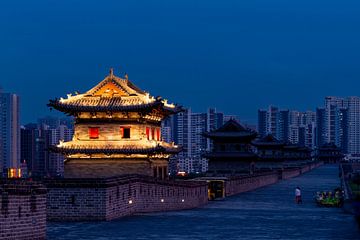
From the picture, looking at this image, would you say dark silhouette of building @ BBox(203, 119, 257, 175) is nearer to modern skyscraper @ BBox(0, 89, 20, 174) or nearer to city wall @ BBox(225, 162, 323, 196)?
city wall @ BBox(225, 162, 323, 196)

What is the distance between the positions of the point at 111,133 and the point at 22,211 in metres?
24.3

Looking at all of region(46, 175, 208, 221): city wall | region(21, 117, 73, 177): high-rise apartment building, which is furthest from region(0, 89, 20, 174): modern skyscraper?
region(46, 175, 208, 221): city wall

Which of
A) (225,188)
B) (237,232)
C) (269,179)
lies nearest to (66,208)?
(237,232)

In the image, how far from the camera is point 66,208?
24359 mm

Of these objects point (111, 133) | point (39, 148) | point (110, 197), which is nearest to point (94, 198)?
point (110, 197)

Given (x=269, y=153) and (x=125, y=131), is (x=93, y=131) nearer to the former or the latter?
(x=125, y=131)

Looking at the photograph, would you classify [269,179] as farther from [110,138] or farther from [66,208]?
[66,208]

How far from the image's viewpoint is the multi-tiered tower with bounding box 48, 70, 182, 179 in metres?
41.5

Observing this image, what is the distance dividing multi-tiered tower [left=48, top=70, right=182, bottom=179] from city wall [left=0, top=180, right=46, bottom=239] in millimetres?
22451

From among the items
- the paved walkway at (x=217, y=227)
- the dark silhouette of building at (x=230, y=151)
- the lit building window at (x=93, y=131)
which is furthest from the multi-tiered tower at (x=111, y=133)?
the dark silhouette of building at (x=230, y=151)

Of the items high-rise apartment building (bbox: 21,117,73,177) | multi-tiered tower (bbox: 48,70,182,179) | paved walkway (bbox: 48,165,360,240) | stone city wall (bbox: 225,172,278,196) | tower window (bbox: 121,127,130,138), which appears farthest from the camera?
high-rise apartment building (bbox: 21,117,73,177)

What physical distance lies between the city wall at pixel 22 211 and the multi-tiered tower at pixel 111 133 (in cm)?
2245

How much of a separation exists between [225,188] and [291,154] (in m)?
103

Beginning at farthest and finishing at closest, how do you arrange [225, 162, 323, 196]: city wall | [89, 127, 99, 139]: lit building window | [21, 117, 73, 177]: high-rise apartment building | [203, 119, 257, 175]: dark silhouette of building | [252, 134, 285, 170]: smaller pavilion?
[21, 117, 73, 177]: high-rise apartment building < [252, 134, 285, 170]: smaller pavilion < [203, 119, 257, 175]: dark silhouette of building < [225, 162, 323, 196]: city wall < [89, 127, 99, 139]: lit building window
